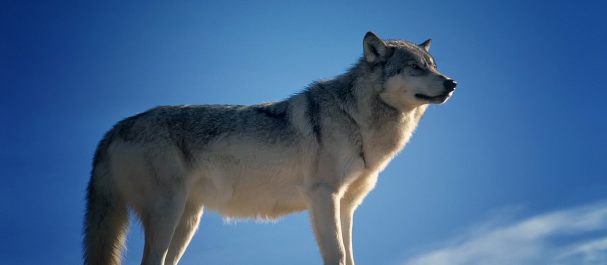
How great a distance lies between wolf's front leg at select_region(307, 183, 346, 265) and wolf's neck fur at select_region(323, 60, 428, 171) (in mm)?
793

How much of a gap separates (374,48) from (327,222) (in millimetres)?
2425

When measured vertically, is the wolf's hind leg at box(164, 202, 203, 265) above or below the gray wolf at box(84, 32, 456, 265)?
below

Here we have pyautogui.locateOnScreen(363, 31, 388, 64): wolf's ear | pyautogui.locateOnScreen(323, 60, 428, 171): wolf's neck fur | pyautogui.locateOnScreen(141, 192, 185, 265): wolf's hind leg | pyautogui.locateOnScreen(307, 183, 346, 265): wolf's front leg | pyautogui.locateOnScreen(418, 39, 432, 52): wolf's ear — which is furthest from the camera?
pyautogui.locateOnScreen(418, 39, 432, 52): wolf's ear

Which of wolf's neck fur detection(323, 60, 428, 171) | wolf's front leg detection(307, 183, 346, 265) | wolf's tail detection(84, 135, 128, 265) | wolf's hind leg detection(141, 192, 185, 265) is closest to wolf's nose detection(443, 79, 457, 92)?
wolf's neck fur detection(323, 60, 428, 171)

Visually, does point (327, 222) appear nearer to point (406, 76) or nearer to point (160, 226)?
point (160, 226)

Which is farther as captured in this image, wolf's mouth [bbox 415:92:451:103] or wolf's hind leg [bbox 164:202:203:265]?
wolf's hind leg [bbox 164:202:203:265]

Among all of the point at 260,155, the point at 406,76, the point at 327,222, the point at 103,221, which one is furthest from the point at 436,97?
the point at 103,221

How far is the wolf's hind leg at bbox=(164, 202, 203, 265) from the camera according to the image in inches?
305

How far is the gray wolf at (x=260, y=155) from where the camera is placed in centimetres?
711

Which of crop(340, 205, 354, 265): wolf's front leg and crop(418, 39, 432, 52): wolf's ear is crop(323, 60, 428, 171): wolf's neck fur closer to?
crop(340, 205, 354, 265): wolf's front leg

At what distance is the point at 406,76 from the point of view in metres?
7.39

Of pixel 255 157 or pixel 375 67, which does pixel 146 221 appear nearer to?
pixel 255 157

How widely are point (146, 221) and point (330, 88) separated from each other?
2916 millimetres

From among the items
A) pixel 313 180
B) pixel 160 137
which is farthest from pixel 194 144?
pixel 313 180
